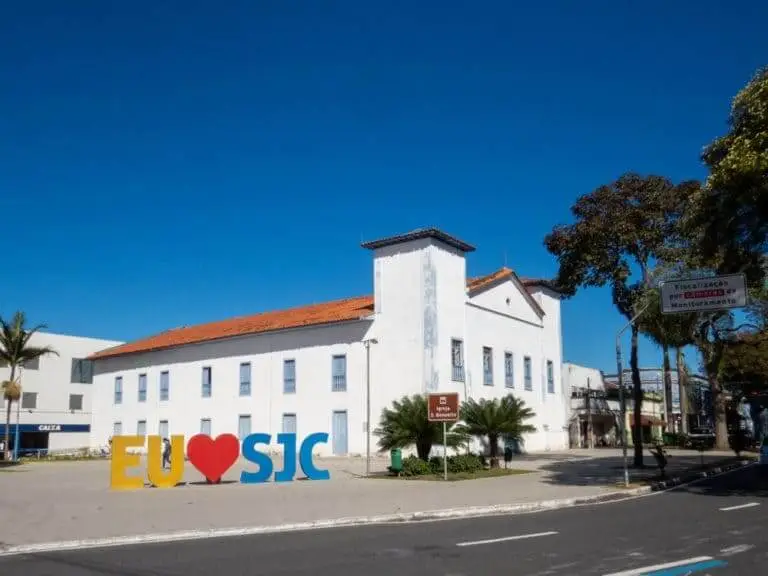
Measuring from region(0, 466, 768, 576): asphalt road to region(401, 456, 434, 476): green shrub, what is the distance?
1178 cm

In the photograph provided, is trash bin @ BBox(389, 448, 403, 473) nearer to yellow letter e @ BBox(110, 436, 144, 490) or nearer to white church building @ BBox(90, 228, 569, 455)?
white church building @ BBox(90, 228, 569, 455)

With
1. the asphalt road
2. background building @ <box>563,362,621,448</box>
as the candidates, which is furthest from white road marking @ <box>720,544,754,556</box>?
background building @ <box>563,362,621,448</box>

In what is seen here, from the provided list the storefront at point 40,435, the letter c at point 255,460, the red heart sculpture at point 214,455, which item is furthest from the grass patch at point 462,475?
the storefront at point 40,435

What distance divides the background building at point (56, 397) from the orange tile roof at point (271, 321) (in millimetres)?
7429

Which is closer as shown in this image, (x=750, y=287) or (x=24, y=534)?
(x=24, y=534)

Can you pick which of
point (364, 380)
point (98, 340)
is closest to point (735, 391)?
point (364, 380)

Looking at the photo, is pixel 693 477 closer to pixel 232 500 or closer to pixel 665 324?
pixel 665 324

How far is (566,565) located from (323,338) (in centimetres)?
3184

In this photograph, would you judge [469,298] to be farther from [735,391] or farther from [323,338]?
[735,391]

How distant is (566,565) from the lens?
9.44 m

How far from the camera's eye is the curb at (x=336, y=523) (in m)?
12.1

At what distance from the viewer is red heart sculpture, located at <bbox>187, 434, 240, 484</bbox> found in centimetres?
2392

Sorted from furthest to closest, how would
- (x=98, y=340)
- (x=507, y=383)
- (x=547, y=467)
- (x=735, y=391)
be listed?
(x=98, y=340), (x=735, y=391), (x=507, y=383), (x=547, y=467)

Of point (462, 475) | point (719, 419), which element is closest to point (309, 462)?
point (462, 475)
